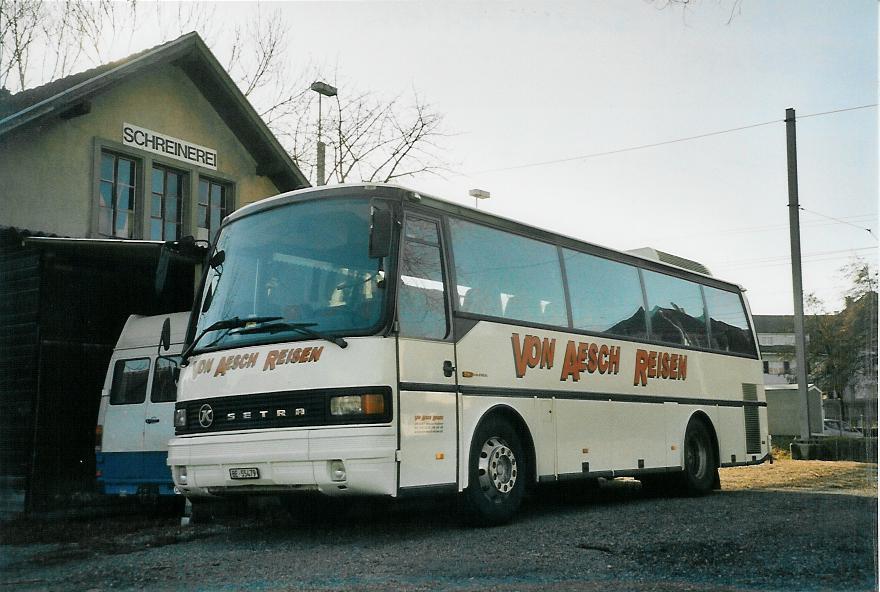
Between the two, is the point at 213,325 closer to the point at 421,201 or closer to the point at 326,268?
the point at 326,268

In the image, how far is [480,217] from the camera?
33.4 feet

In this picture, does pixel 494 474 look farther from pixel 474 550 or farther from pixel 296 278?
pixel 296 278

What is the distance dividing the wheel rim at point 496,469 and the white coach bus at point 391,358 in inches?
0.8

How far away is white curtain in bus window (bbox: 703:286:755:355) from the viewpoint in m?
15.1

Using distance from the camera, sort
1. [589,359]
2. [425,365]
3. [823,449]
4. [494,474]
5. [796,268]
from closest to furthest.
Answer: [425,365] < [494,474] < [589,359] < [796,268] < [823,449]

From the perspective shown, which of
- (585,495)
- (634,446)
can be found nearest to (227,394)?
(634,446)

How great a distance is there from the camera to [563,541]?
329 inches

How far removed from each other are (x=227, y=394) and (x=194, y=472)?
80cm

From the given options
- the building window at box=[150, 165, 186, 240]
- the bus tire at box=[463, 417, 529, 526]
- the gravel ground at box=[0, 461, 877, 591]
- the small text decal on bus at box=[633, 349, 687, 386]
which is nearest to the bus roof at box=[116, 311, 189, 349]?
the gravel ground at box=[0, 461, 877, 591]

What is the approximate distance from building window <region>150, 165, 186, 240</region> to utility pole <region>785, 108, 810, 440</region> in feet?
49.8

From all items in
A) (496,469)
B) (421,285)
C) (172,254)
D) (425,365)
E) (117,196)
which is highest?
(117,196)

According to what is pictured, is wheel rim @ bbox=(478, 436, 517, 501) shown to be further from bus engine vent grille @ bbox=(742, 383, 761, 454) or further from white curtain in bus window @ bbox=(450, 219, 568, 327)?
bus engine vent grille @ bbox=(742, 383, 761, 454)

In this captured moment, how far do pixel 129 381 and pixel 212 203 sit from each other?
7.96 m

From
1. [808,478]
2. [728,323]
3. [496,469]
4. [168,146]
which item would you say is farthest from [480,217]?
[168,146]
